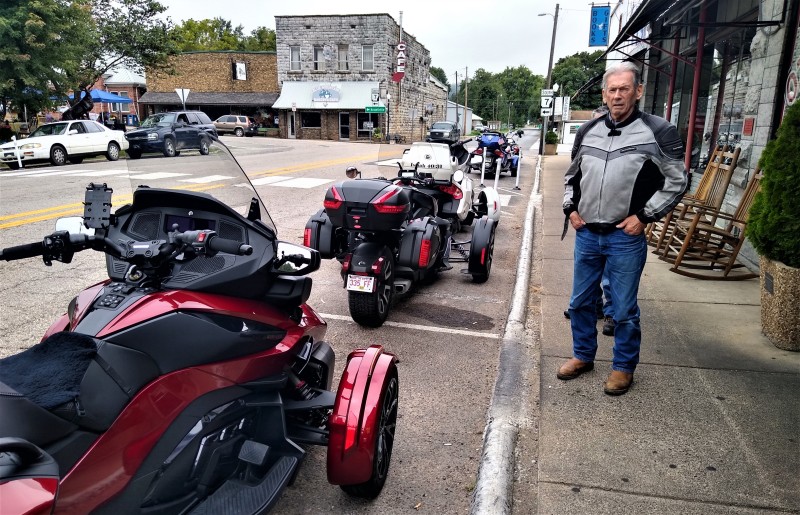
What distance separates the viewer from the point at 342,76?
4531 centimetres

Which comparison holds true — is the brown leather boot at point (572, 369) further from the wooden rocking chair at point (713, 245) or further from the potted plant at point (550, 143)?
the potted plant at point (550, 143)

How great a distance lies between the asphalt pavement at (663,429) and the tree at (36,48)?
20355mm

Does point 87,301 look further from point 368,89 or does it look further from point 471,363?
point 368,89

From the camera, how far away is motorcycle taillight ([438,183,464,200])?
744 centimetres

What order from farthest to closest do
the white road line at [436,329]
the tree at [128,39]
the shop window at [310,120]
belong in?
the shop window at [310,120]
the tree at [128,39]
the white road line at [436,329]

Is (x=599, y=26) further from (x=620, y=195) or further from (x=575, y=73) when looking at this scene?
(x=575, y=73)

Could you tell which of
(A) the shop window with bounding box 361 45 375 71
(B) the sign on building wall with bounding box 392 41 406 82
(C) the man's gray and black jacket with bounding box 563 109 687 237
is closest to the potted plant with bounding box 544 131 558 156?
(B) the sign on building wall with bounding box 392 41 406 82

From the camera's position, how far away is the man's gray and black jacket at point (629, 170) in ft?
11.4

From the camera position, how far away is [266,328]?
2.38m

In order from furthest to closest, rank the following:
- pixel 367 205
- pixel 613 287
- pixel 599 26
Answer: pixel 599 26, pixel 367 205, pixel 613 287

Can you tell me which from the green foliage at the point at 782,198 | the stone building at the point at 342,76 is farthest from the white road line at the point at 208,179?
the stone building at the point at 342,76

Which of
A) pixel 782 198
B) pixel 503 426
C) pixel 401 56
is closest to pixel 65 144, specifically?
pixel 503 426

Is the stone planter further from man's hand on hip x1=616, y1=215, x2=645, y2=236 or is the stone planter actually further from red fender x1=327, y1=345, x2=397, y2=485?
red fender x1=327, y1=345, x2=397, y2=485

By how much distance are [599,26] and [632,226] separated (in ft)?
68.5
